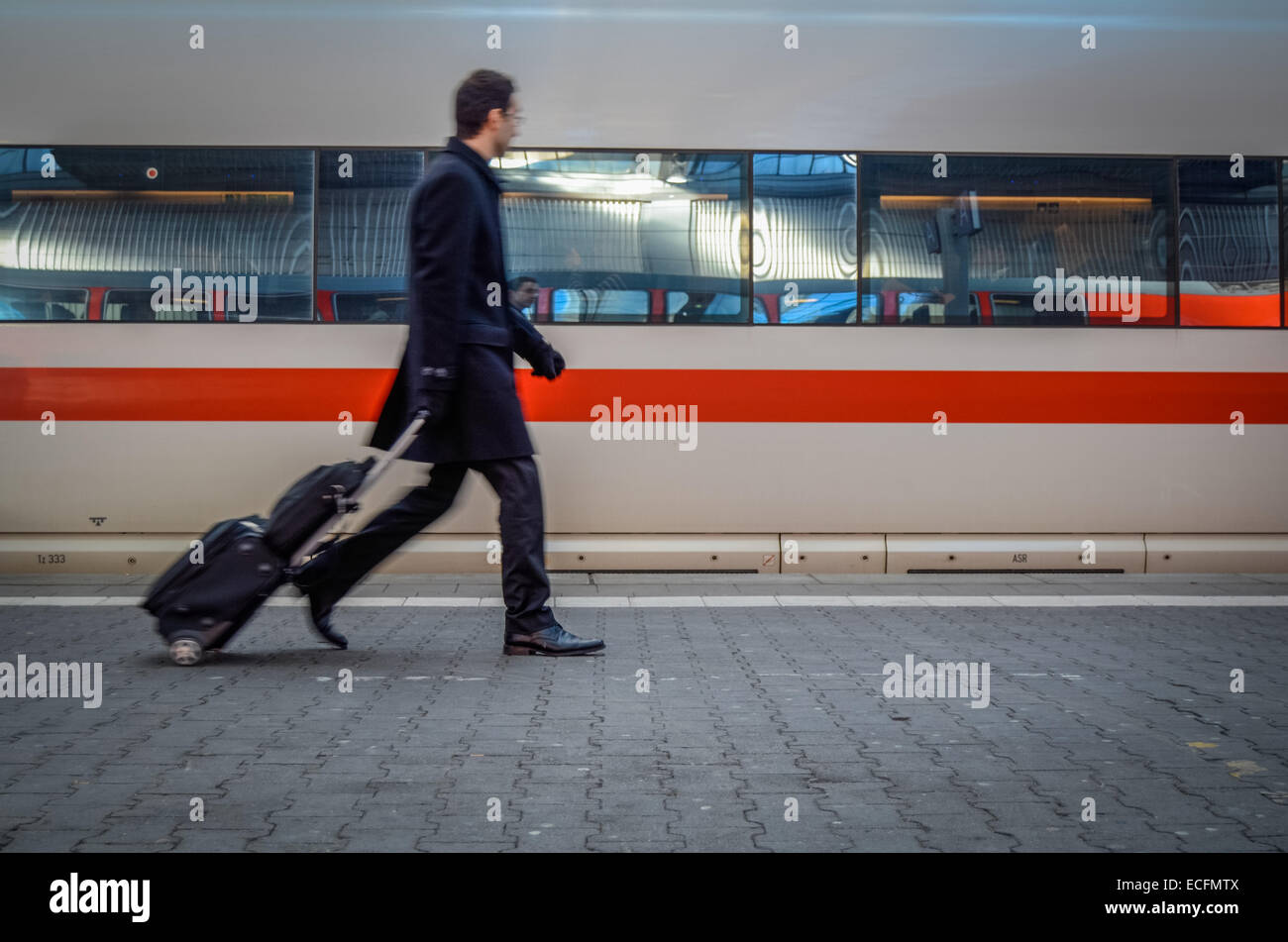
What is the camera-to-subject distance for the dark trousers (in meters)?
6.03

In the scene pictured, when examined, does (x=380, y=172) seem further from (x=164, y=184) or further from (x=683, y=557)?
(x=683, y=557)

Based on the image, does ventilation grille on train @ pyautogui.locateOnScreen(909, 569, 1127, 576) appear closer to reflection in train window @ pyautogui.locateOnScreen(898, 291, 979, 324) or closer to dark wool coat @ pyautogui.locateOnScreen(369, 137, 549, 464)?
reflection in train window @ pyautogui.locateOnScreen(898, 291, 979, 324)

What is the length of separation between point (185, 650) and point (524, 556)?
1.47 meters

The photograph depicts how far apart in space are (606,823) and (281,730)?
1574 mm

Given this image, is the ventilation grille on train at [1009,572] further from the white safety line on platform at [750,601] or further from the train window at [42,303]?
the train window at [42,303]

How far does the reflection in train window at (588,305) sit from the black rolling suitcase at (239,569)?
8.75ft

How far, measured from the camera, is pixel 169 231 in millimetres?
8438

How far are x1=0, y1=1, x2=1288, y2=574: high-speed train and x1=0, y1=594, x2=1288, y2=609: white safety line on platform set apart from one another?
750 millimetres

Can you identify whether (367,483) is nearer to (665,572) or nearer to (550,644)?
(550,644)

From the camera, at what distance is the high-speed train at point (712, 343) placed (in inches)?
333

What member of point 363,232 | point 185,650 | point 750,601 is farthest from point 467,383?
point 363,232

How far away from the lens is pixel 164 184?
8445mm

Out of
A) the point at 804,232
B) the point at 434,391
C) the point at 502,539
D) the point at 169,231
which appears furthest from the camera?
the point at 804,232
